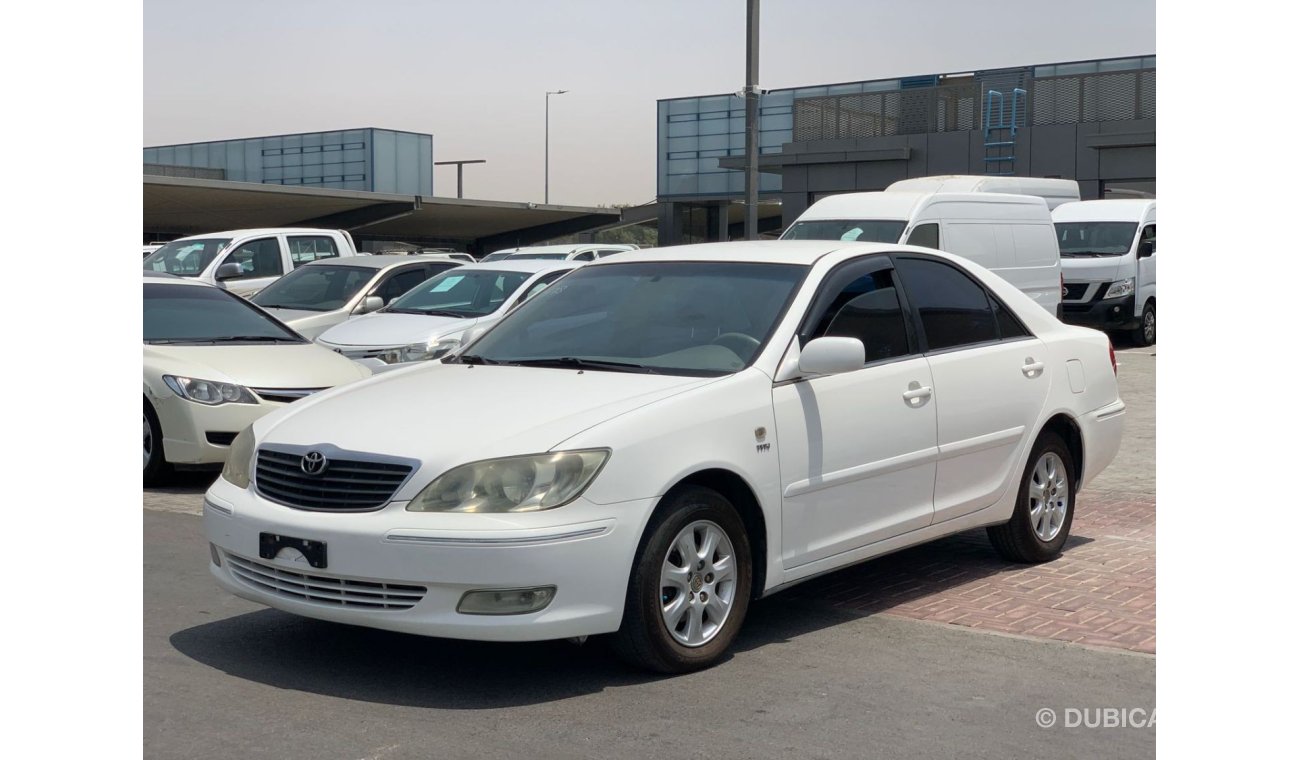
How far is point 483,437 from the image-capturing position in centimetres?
499

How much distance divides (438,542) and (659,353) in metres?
1.44

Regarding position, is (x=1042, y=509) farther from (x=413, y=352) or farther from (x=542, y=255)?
(x=542, y=255)

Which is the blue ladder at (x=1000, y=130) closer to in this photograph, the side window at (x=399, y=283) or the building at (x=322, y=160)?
the side window at (x=399, y=283)

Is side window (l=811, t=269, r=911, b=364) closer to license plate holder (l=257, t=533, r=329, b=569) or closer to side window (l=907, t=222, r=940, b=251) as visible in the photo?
license plate holder (l=257, t=533, r=329, b=569)

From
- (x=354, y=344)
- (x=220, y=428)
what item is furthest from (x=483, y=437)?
(x=354, y=344)

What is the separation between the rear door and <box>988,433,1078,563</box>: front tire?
0.70ft

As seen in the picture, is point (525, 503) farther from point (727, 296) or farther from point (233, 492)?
point (727, 296)

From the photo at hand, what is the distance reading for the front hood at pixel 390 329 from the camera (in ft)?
44.4

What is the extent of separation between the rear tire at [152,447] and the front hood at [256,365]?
1.01 ft

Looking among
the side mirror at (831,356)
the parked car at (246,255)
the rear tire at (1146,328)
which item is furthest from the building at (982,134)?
the side mirror at (831,356)

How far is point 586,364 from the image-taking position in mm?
5855

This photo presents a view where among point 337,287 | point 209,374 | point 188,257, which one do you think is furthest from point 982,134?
point 209,374

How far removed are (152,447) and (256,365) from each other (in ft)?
2.81

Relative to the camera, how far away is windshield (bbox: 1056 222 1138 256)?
24.1 m
